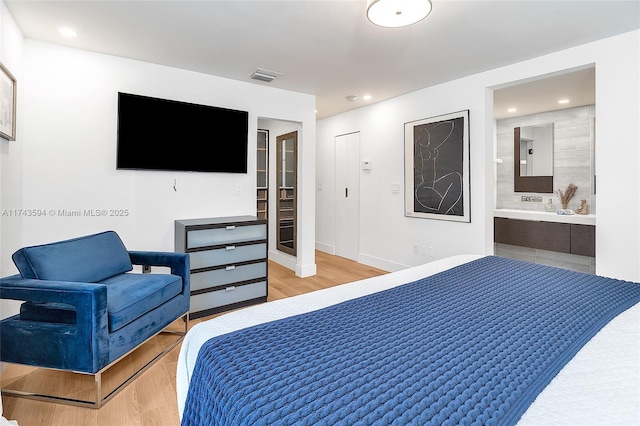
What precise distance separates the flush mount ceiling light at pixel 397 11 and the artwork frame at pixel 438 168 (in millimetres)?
2008

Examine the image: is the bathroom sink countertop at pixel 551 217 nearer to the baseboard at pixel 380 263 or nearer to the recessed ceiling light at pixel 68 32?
the baseboard at pixel 380 263

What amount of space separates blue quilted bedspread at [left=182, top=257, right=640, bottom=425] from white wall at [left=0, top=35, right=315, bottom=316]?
2408 millimetres

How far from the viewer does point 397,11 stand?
1.95 metres

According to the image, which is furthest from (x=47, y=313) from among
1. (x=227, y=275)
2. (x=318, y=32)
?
(x=318, y=32)

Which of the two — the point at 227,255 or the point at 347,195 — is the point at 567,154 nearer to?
the point at 347,195

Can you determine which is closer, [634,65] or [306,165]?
[634,65]

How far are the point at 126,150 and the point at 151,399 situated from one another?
87.6 inches

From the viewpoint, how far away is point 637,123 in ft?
8.51

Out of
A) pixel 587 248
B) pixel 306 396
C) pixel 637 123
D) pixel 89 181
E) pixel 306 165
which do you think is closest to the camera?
pixel 306 396

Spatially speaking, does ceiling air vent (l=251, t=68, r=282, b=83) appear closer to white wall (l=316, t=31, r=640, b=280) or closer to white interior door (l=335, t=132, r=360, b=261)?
white wall (l=316, t=31, r=640, b=280)

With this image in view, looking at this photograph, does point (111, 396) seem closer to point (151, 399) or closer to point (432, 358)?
point (151, 399)

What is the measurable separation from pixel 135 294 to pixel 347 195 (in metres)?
3.89

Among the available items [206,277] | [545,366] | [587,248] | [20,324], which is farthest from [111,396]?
[587,248]

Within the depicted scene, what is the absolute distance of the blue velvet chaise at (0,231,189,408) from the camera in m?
1.80
